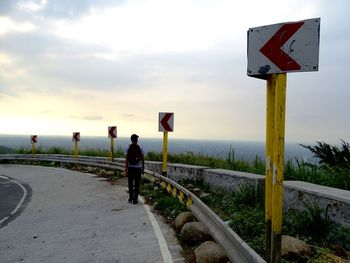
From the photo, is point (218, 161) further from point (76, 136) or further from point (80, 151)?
point (80, 151)

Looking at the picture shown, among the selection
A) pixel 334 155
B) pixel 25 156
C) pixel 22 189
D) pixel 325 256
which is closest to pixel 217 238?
pixel 325 256

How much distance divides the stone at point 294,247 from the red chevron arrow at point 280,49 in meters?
2.61

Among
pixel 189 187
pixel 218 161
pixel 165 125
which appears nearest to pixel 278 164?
pixel 189 187

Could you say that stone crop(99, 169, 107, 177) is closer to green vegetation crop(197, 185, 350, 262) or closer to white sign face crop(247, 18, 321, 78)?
green vegetation crop(197, 185, 350, 262)

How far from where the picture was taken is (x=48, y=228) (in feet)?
30.4

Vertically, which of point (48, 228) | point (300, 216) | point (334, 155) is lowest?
point (48, 228)

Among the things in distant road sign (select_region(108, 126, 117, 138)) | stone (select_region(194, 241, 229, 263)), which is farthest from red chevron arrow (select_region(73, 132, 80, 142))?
stone (select_region(194, 241, 229, 263))

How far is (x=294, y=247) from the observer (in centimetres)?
587

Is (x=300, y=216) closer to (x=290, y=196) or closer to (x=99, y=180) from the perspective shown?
(x=290, y=196)

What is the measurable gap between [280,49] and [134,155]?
8059 mm

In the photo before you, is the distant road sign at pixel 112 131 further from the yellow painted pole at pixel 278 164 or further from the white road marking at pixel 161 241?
the yellow painted pole at pixel 278 164

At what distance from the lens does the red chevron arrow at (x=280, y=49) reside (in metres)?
4.82

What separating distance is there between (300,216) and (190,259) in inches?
85.0

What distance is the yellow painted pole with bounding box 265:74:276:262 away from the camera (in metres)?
5.22
